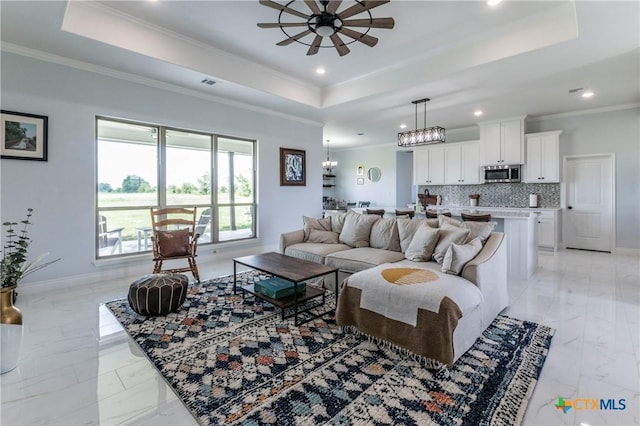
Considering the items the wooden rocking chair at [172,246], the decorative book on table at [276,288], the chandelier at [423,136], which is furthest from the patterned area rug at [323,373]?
the chandelier at [423,136]

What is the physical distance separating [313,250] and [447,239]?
61.4 inches

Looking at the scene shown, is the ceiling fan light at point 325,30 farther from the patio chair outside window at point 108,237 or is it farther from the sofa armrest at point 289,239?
the patio chair outside window at point 108,237

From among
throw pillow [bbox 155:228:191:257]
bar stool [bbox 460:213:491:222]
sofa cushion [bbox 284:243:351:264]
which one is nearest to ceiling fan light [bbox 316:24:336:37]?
sofa cushion [bbox 284:243:351:264]

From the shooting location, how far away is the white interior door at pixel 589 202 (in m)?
5.90

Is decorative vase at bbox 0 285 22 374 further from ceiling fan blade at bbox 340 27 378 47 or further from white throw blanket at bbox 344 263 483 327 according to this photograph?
ceiling fan blade at bbox 340 27 378 47

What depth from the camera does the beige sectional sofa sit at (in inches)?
85.4

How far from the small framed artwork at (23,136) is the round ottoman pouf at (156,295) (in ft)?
7.28

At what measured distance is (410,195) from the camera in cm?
982

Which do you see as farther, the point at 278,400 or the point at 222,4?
the point at 222,4

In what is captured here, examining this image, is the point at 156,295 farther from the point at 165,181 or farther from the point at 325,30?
the point at 325,30

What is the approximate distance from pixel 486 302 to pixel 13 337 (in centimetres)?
350

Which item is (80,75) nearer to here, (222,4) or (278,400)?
(222,4)

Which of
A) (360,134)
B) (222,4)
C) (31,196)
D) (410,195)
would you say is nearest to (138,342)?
(31,196)

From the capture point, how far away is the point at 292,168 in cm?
645
